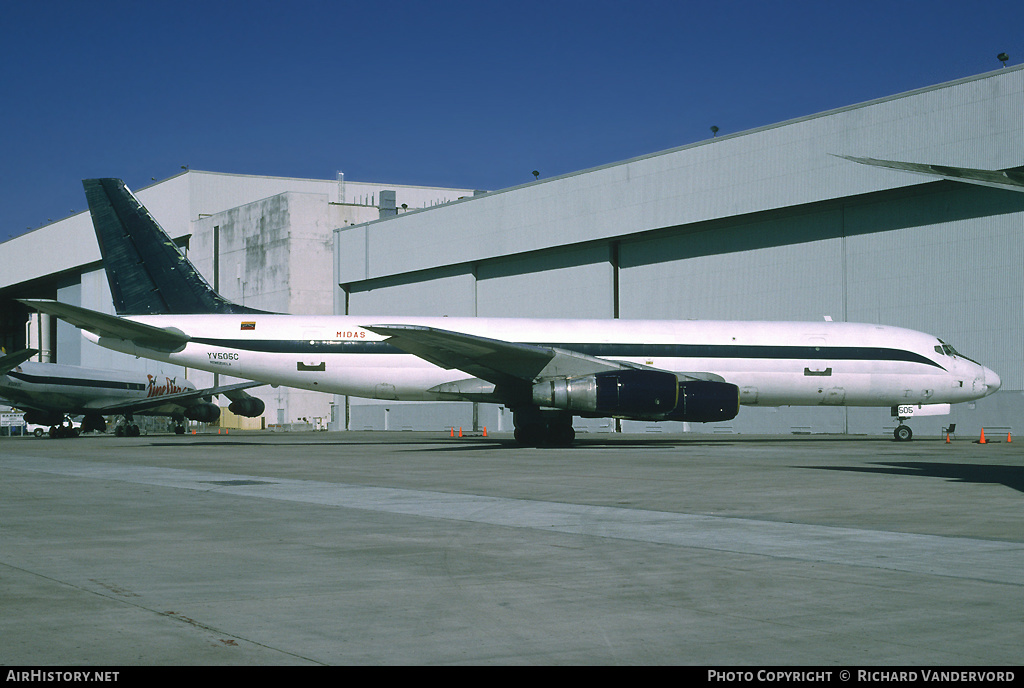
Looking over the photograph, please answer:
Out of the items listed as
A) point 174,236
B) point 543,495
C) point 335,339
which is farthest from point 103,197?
point 174,236

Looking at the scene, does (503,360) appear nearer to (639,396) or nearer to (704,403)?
(639,396)

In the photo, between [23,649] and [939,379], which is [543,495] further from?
[939,379]

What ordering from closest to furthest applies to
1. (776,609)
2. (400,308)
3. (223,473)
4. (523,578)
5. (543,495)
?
(776,609) → (523,578) → (543,495) → (223,473) → (400,308)

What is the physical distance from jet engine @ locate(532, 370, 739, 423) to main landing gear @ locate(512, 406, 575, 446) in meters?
2.25

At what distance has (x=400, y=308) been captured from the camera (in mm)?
56562

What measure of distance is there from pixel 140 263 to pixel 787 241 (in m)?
25.2

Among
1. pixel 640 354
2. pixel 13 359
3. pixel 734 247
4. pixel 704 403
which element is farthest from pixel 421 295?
pixel 704 403

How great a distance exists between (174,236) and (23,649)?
72.6 metres

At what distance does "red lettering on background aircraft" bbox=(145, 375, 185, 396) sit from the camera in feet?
169

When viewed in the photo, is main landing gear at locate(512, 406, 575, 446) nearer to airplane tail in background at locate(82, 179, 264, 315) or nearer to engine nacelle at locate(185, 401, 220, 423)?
airplane tail in background at locate(82, 179, 264, 315)

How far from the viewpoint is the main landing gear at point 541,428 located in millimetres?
27016

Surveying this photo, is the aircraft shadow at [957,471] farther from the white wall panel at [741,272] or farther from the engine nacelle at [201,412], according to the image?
the engine nacelle at [201,412]

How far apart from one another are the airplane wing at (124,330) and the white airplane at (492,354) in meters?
0.05

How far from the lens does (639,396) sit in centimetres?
2419
